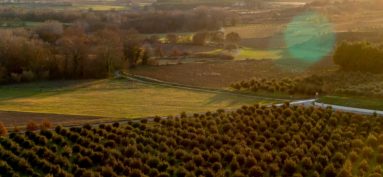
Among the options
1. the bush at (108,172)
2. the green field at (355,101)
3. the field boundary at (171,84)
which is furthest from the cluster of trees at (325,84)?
the bush at (108,172)

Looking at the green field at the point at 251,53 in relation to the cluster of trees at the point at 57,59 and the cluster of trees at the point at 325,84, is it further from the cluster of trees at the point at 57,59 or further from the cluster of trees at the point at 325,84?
the cluster of trees at the point at 325,84

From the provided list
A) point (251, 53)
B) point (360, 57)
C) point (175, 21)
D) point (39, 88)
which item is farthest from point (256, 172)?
point (175, 21)

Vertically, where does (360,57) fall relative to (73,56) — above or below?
above

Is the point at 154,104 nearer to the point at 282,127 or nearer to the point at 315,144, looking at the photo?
the point at 282,127

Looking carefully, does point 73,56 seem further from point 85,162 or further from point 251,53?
point 85,162

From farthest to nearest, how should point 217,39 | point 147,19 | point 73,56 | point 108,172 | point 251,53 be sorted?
point 147,19 → point 217,39 → point 251,53 → point 73,56 → point 108,172
